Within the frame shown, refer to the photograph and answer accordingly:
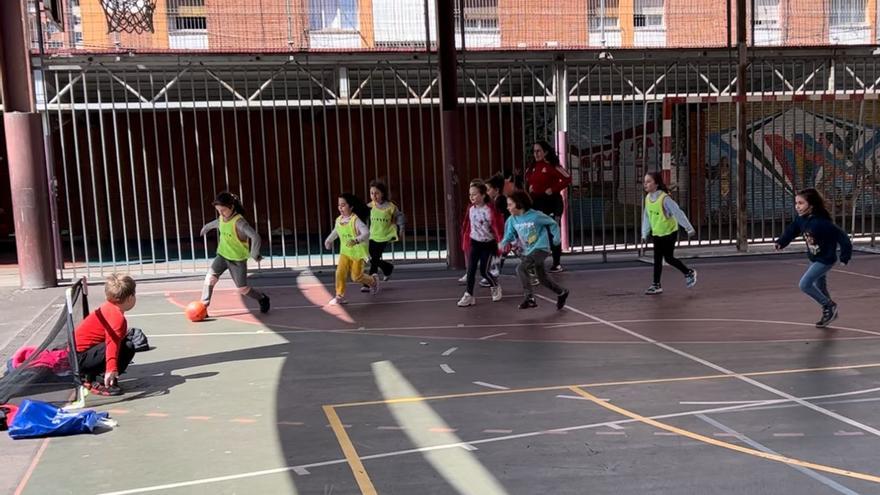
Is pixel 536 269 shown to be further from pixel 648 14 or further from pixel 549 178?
pixel 648 14

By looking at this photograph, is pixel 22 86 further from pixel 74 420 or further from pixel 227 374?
pixel 74 420

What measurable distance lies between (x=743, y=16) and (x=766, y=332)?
26.9 ft

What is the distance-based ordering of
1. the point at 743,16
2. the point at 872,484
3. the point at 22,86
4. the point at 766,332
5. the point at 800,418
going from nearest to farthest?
the point at 872,484 → the point at 800,418 → the point at 766,332 → the point at 22,86 → the point at 743,16

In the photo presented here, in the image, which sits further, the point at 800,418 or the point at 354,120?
the point at 354,120

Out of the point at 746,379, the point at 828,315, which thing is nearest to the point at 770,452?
the point at 746,379

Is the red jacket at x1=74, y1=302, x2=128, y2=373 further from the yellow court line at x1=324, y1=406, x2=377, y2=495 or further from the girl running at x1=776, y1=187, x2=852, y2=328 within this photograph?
the girl running at x1=776, y1=187, x2=852, y2=328

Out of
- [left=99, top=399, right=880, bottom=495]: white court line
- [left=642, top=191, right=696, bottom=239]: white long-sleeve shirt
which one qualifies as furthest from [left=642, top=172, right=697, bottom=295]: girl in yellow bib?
[left=99, top=399, right=880, bottom=495]: white court line

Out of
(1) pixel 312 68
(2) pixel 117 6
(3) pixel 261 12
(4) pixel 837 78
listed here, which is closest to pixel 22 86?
(2) pixel 117 6

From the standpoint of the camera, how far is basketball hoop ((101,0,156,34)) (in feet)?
53.8

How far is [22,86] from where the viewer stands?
13273 mm

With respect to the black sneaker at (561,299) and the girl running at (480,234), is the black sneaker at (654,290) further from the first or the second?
the girl running at (480,234)

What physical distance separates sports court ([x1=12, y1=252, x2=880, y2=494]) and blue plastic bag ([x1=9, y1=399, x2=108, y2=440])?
0.14 m

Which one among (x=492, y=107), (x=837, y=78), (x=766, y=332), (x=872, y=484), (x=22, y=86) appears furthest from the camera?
(x=492, y=107)

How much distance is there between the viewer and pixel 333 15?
2002 cm
